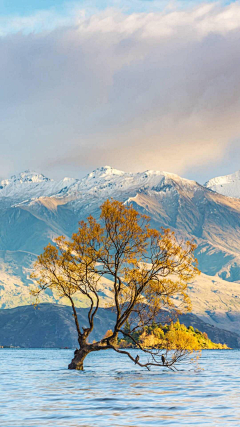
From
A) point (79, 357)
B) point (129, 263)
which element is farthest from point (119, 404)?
point (79, 357)

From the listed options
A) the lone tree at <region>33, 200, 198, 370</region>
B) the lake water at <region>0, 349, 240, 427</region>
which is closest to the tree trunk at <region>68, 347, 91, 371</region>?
the lone tree at <region>33, 200, 198, 370</region>

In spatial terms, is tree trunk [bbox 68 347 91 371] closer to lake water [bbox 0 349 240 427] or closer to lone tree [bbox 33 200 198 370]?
lone tree [bbox 33 200 198 370]

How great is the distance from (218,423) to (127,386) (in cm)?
2973

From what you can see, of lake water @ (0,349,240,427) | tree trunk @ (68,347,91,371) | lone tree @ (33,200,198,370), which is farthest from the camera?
tree trunk @ (68,347,91,371)

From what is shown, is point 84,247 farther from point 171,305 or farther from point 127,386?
point 127,386

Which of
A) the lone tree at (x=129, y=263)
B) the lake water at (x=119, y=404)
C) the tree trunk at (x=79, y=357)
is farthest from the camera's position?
the tree trunk at (x=79, y=357)

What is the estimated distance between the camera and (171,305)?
8094 centimetres

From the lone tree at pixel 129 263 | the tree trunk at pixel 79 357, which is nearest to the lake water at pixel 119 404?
the lone tree at pixel 129 263

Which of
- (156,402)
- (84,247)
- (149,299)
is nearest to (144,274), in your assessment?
(149,299)

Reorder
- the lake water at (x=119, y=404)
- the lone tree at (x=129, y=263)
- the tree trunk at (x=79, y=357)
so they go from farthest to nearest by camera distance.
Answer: the tree trunk at (x=79, y=357) < the lone tree at (x=129, y=263) < the lake water at (x=119, y=404)

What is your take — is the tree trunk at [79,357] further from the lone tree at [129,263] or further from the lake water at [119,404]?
the lake water at [119,404]

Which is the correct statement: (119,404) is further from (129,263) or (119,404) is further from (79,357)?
(79,357)

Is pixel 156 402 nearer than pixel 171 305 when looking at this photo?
Yes

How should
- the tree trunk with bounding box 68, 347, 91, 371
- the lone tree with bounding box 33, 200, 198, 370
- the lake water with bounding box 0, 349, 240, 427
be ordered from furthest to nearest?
the tree trunk with bounding box 68, 347, 91, 371 → the lone tree with bounding box 33, 200, 198, 370 → the lake water with bounding box 0, 349, 240, 427
